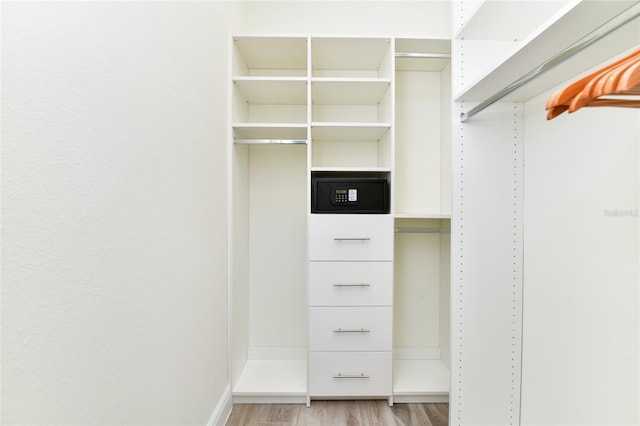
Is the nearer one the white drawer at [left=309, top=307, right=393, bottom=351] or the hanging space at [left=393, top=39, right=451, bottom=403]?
the white drawer at [left=309, top=307, right=393, bottom=351]

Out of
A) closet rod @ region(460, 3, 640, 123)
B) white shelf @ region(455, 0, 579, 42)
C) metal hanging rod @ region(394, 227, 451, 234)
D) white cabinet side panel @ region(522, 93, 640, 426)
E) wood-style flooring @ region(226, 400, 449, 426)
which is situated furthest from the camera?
metal hanging rod @ region(394, 227, 451, 234)

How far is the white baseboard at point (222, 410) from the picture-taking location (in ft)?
5.25

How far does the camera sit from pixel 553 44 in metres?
1.03

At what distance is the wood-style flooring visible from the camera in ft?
5.82

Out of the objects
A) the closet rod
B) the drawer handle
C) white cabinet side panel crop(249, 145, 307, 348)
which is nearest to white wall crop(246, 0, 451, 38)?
white cabinet side panel crop(249, 145, 307, 348)

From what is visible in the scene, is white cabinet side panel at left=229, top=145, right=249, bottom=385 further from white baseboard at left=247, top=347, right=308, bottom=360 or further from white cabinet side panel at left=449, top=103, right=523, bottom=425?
white cabinet side panel at left=449, top=103, right=523, bottom=425

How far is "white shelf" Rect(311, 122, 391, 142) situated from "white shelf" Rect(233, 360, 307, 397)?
61.5 inches

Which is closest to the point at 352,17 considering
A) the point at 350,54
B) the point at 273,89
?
the point at 350,54

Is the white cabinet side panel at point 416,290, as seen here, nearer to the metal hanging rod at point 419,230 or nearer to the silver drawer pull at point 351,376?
the metal hanging rod at point 419,230

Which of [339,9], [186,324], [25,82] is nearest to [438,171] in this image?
[339,9]

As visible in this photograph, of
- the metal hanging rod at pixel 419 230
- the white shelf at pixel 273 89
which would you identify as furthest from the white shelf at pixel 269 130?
the metal hanging rod at pixel 419 230

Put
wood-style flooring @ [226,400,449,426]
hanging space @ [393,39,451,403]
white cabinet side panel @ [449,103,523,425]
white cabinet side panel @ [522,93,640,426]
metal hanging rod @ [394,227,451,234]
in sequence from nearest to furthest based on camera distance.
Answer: white cabinet side panel @ [522,93,640,426], white cabinet side panel @ [449,103,523,425], wood-style flooring @ [226,400,449,426], metal hanging rod @ [394,227,451,234], hanging space @ [393,39,451,403]

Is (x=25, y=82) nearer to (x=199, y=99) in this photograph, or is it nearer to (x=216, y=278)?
(x=199, y=99)

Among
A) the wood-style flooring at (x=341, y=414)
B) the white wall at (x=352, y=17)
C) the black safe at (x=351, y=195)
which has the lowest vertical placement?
the wood-style flooring at (x=341, y=414)
